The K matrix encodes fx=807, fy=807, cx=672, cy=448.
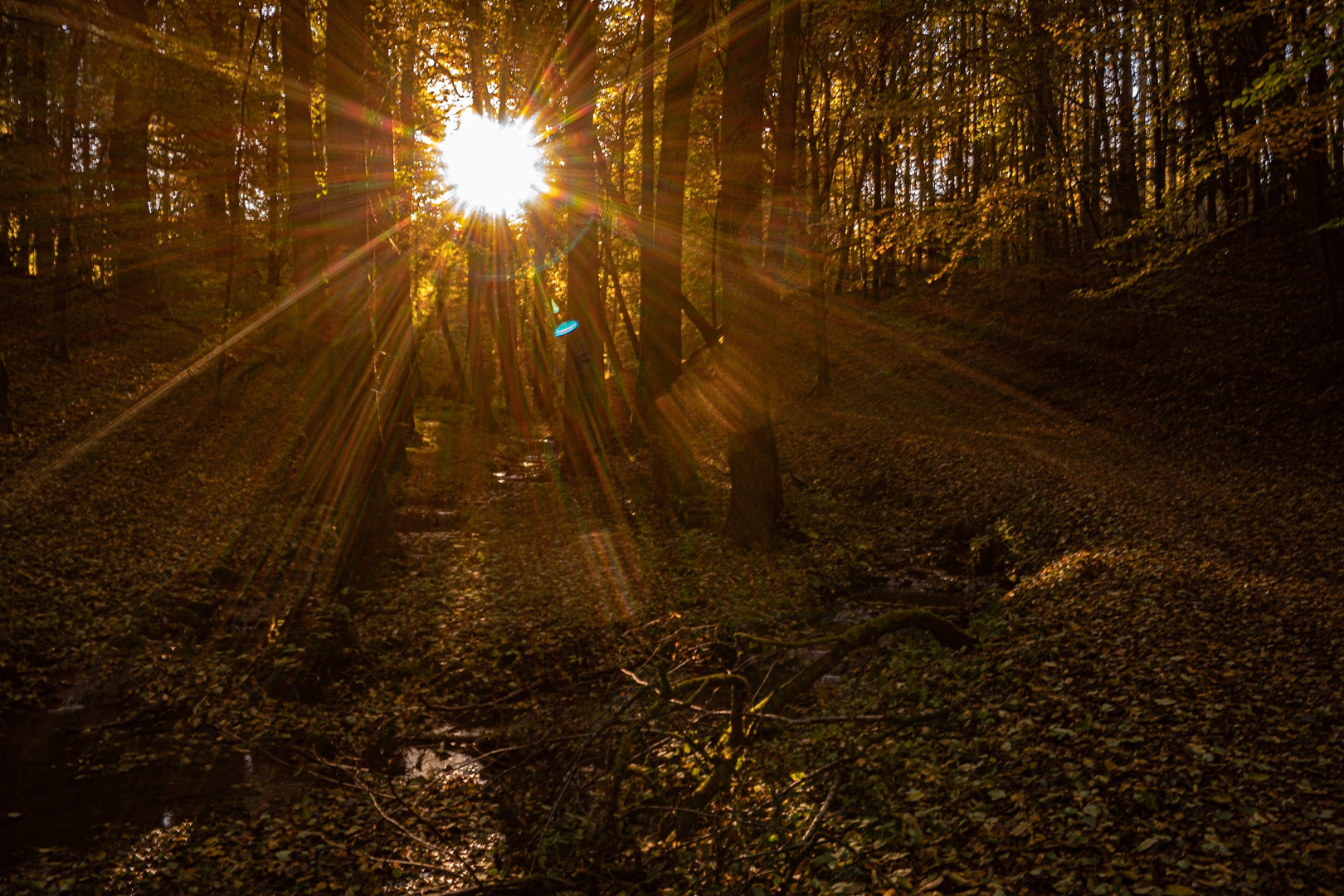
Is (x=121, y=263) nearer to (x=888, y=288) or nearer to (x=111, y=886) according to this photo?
(x=111, y=886)

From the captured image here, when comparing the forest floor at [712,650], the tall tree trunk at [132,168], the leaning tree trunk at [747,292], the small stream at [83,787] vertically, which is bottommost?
the small stream at [83,787]

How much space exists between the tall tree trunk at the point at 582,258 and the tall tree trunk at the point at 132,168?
377 inches

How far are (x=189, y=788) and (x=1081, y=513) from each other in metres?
12.5

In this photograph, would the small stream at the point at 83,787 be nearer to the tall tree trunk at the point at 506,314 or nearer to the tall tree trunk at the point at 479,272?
the tall tree trunk at the point at 479,272

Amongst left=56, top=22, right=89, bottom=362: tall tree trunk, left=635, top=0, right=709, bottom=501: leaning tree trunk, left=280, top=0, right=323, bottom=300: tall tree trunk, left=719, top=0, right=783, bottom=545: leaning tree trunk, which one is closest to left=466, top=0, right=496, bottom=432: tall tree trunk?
left=280, top=0, right=323, bottom=300: tall tree trunk

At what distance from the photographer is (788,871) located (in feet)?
16.6

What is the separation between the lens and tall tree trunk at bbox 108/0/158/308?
20.1 m

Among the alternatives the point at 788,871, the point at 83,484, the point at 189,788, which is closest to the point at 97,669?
the point at 189,788

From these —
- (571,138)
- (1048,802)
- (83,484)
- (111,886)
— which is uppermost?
(571,138)

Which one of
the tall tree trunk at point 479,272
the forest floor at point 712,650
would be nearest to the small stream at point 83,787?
the forest floor at point 712,650

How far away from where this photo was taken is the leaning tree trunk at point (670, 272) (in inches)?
538

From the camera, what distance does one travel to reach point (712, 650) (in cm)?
907

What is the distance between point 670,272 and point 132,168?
682 inches

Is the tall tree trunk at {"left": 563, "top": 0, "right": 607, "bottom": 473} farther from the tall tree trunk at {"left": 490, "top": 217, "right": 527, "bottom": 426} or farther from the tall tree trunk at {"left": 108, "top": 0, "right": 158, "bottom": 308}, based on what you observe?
the tall tree trunk at {"left": 108, "top": 0, "right": 158, "bottom": 308}
